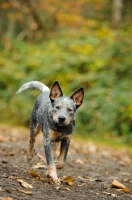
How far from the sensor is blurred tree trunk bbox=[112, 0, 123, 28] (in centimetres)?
2372

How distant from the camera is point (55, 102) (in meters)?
5.81

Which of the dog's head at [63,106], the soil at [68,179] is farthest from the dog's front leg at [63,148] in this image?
the dog's head at [63,106]

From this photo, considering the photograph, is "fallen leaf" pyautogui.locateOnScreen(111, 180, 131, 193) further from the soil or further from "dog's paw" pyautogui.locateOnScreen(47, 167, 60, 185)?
"dog's paw" pyautogui.locateOnScreen(47, 167, 60, 185)

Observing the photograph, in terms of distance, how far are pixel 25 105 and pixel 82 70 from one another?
3.90m

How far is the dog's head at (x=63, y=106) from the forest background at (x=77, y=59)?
946 centimetres

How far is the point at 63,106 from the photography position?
5.68 meters

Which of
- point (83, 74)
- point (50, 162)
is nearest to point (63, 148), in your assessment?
point (50, 162)

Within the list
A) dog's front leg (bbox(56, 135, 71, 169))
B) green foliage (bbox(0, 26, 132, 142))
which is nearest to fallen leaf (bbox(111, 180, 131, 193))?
dog's front leg (bbox(56, 135, 71, 169))

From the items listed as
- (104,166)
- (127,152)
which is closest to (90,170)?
(104,166)

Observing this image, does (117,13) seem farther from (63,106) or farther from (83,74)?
(63,106)

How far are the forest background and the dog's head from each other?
9463mm

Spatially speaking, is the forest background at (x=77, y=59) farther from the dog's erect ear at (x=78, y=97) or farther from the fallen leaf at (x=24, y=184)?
the fallen leaf at (x=24, y=184)

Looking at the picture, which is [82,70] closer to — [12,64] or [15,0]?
[12,64]

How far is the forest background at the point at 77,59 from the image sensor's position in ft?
54.8
